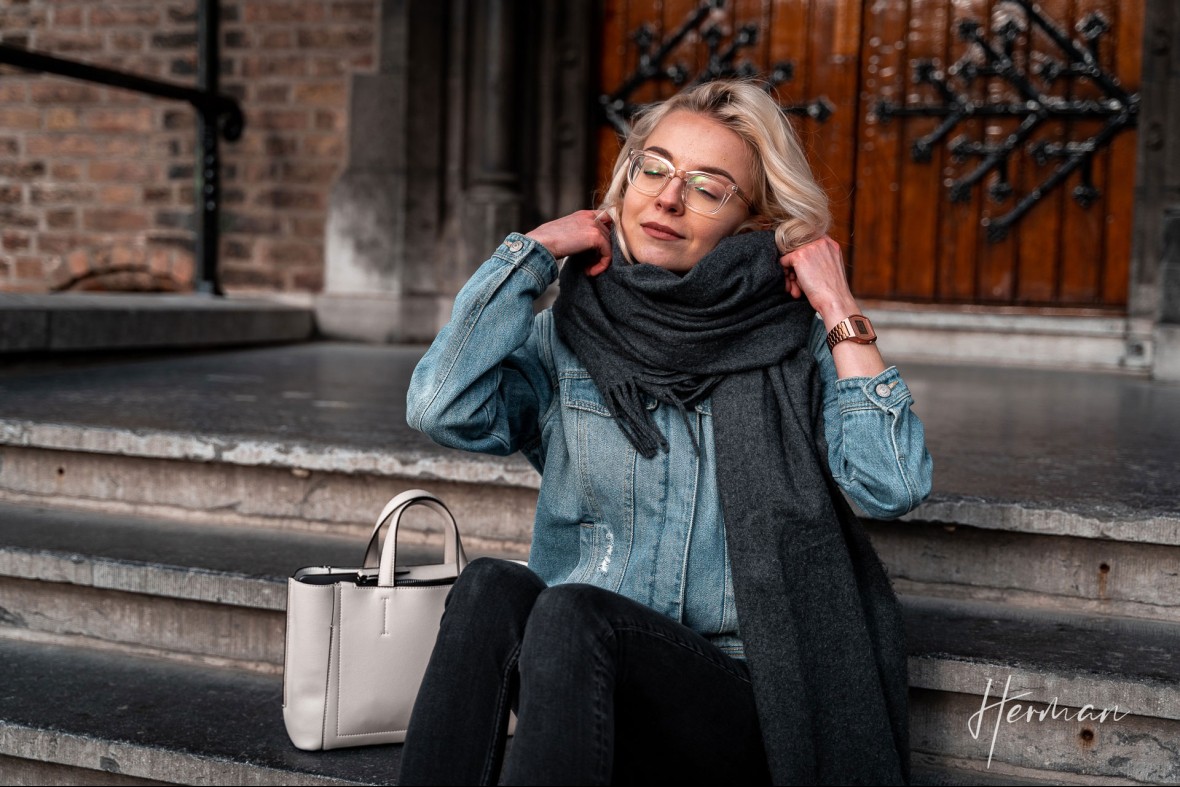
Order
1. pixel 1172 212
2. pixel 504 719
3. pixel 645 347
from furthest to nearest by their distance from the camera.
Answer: pixel 1172 212 < pixel 645 347 < pixel 504 719

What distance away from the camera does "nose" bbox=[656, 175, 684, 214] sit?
1.80m

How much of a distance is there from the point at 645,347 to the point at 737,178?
0.29 metres

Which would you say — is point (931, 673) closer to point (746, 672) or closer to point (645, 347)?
point (746, 672)

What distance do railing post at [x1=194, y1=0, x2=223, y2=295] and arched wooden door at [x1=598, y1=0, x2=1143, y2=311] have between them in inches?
64.6

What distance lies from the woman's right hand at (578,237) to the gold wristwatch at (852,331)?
0.36 metres

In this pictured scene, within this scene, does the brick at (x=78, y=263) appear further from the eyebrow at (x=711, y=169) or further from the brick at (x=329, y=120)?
the eyebrow at (x=711, y=169)

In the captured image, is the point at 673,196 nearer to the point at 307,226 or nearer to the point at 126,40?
the point at 307,226

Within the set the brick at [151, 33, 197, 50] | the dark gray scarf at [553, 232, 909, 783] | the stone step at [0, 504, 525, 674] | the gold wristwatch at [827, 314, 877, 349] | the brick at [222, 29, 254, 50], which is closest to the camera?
the dark gray scarf at [553, 232, 909, 783]

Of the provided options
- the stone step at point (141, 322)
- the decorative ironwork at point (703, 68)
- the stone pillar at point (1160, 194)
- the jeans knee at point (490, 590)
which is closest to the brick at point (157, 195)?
the stone step at point (141, 322)

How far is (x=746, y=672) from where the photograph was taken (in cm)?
169

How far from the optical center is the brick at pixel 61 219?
19.0ft

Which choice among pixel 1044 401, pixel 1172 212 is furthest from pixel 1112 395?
pixel 1172 212

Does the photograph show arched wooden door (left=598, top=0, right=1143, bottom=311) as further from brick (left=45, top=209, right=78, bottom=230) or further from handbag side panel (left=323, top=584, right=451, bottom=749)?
handbag side panel (left=323, top=584, right=451, bottom=749)

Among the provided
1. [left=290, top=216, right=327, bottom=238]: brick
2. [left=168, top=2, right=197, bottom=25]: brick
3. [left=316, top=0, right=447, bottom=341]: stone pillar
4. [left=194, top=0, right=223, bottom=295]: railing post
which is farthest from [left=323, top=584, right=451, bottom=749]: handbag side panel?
[left=168, top=2, right=197, bottom=25]: brick
